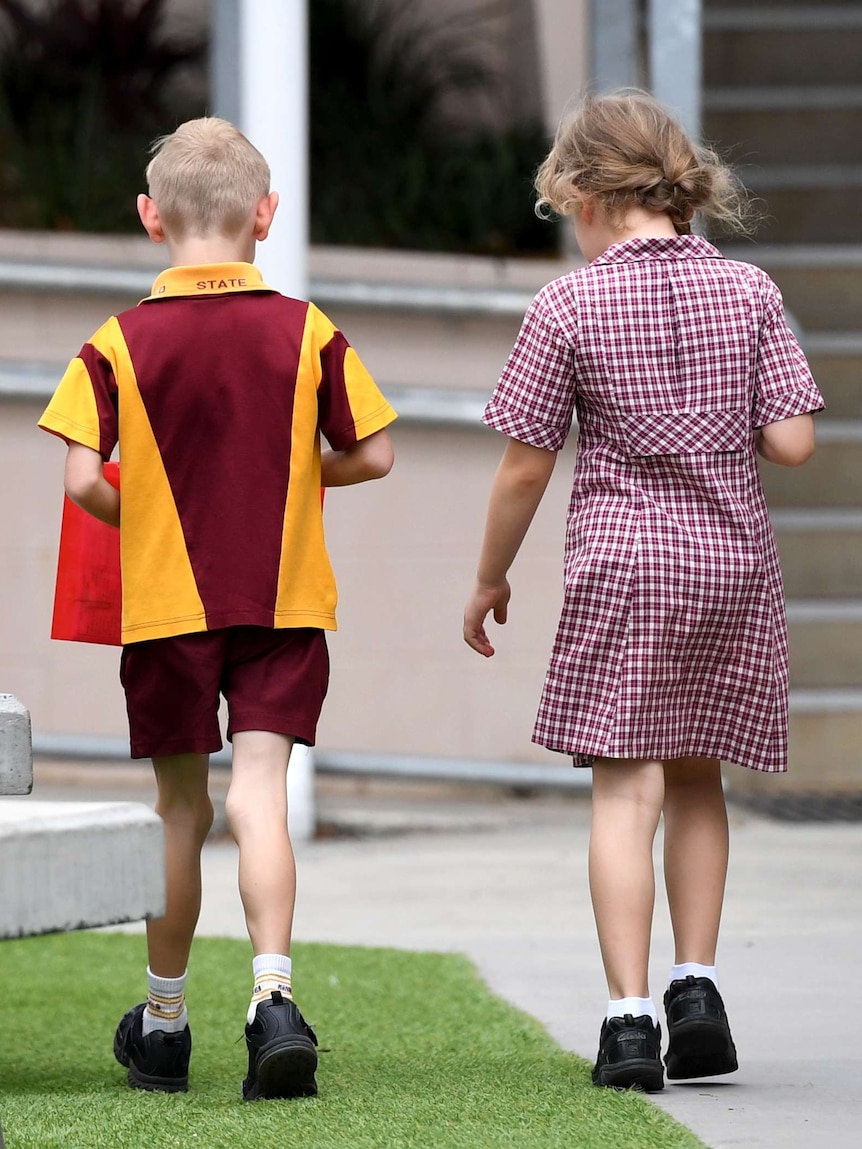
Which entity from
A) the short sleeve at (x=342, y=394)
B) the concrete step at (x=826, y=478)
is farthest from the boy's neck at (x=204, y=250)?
the concrete step at (x=826, y=478)

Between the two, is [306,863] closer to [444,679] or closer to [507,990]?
[444,679]

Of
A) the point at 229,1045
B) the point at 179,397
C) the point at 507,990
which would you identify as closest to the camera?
the point at 179,397

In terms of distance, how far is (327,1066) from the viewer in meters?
3.04

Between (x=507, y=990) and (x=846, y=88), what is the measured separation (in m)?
6.00

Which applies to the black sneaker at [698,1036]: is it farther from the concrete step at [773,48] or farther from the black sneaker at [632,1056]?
the concrete step at [773,48]

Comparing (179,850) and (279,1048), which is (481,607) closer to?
(179,850)

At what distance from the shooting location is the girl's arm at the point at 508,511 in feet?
9.34

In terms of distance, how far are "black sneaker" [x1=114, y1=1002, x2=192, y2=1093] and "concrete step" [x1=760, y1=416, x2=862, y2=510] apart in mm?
4566

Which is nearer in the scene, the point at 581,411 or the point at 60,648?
the point at 581,411

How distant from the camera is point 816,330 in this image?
24.8ft

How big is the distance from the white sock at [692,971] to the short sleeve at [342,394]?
3.14 ft

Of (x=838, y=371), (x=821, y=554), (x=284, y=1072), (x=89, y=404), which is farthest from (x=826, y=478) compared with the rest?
(x=284, y=1072)

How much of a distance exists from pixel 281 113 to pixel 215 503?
302 cm

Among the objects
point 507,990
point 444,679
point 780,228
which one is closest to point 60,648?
point 444,679
